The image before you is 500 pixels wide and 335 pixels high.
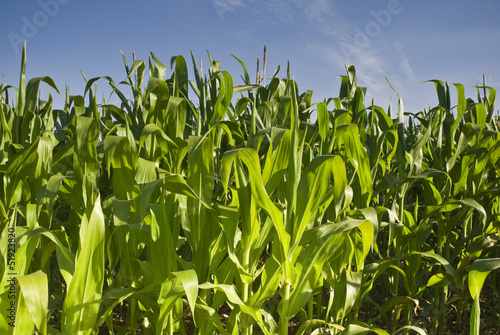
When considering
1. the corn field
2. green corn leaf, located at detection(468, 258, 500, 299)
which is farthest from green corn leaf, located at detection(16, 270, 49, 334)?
green corn leaf, located at detection(468, 258, 500, 299)

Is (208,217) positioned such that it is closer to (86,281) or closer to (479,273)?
(86,281)

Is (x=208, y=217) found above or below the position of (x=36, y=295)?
above

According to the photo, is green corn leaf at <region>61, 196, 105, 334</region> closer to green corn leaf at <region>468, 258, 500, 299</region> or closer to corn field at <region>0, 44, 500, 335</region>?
corn field at <region>0, 44, 500, 335</region>

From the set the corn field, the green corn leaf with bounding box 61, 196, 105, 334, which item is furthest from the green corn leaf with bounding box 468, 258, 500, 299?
the green corn leaf with bounding box 61, 196, 105, 334

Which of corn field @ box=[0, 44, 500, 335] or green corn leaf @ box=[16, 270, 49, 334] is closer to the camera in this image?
green corn leaf @ box=[16, 270, 49, 334]

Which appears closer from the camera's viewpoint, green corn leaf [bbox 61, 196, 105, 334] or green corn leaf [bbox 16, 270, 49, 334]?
green corn leaf [bbox 16, 270, 49, 334]

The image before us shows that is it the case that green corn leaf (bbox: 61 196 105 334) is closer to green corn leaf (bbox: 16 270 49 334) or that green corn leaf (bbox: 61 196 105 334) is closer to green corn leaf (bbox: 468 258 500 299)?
green corn leaf (bbox: 16 270 49 334)

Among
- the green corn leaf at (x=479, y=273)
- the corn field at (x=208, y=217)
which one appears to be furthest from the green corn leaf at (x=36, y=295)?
the green corn leaf at (x=479, y=273)

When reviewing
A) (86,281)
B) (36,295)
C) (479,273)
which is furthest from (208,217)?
(479,273)

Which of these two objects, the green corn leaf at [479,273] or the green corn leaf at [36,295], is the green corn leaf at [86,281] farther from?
the green corn leaf at [479,273]

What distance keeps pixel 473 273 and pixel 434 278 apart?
618 millimetres

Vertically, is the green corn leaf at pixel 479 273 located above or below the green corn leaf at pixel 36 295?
above

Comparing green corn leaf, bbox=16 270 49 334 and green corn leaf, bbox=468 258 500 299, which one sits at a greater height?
green corn leaf, bbox=468 258 500 299

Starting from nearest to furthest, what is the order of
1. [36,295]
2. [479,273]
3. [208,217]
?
[36,295] → [479,273] → [208,217]
